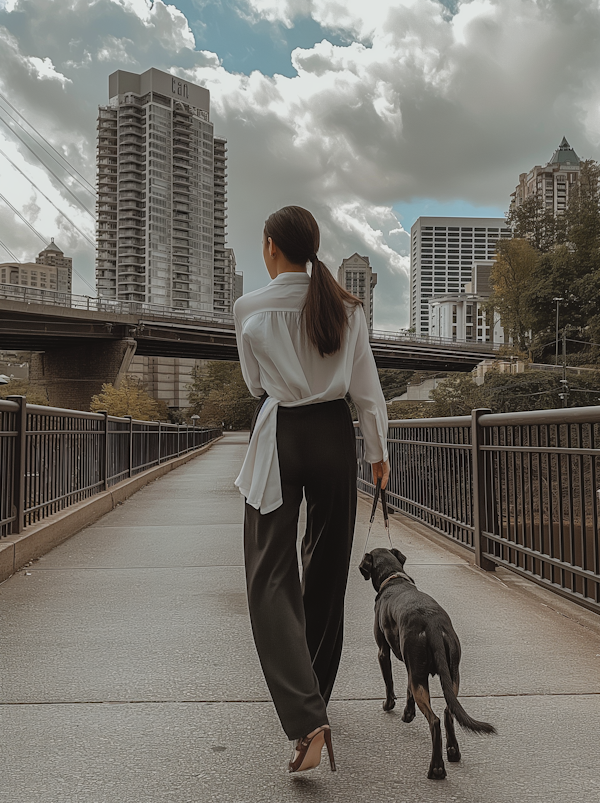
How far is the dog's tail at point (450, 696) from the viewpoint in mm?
2473

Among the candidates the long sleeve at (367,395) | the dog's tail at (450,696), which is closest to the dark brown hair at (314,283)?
the long sleeve at (367,395)

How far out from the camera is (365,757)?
9.15 ft

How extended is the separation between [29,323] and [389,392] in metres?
93.5

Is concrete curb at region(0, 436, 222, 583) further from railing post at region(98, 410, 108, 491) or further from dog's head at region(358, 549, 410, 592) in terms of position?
dog's head at region(358, 549, 410, 592)

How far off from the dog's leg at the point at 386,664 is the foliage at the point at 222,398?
9074 centimetres

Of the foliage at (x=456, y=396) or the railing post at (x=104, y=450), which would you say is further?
the foliage at (x=456, y=396)

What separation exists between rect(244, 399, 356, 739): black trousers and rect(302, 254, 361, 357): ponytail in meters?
0.23

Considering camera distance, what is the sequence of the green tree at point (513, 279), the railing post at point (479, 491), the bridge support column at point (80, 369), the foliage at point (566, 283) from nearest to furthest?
the railing post at point (479, 491)
the bridge support column at point (80, 369)
the foliage at point (566, 283)
the green tree at point (513, 279)

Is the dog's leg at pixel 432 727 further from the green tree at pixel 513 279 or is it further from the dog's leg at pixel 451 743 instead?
the green tree at pixel 513 279

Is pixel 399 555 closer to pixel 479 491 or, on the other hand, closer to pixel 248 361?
pixel 248 361

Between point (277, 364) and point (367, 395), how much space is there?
41cm

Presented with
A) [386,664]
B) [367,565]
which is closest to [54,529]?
[367,565]

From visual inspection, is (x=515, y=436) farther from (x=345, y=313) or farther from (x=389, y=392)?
(x=389, y=392)

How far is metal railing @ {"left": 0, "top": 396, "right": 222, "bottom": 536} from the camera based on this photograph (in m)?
6.39
